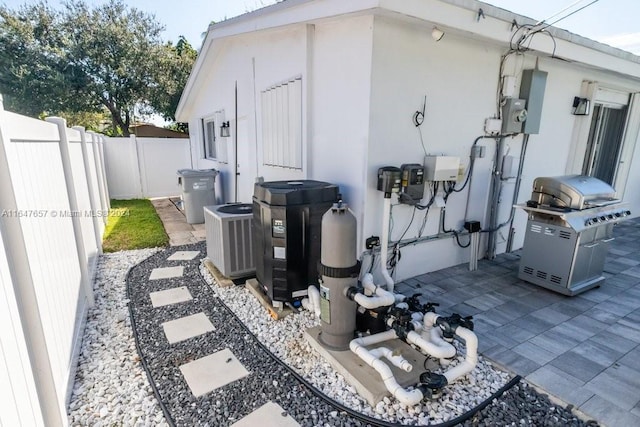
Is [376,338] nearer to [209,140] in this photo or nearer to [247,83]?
[247,83]

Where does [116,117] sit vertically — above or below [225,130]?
above

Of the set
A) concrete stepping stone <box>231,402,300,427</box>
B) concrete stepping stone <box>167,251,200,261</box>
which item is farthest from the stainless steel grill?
concrete stepping stone <box>167,251,200,261</box>

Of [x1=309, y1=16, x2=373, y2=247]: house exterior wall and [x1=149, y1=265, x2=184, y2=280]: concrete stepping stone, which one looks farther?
[x1=149, y1=265, x2=184, y2=280]: concrete stepping stone

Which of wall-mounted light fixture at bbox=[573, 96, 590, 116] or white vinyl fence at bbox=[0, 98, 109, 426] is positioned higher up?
wall-mounted light fixture at bbox=[573, 96, 590, 116]

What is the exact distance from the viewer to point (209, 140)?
336 inches

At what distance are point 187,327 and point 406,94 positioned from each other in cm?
308

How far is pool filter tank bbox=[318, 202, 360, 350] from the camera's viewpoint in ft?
7.35

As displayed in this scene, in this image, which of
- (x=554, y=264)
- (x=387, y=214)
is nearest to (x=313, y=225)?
(x=387, y=214)

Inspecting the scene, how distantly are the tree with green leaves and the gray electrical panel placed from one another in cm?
1409

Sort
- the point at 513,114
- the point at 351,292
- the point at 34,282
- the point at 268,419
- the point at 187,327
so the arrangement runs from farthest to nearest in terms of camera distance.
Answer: the point at 513,114 < the point at 187,327 < the point at 351,292 < the point at 268,419 < the point at 34,282

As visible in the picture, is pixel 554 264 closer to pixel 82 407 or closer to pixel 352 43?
pixel 352 43

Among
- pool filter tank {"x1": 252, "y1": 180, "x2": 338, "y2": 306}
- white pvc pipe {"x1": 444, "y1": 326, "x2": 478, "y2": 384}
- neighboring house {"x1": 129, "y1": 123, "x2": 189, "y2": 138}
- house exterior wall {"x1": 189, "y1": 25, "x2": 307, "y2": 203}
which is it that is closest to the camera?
white pvc pipe {"x1": 444, "y1": 326, "x2": 478, "y2": 384}

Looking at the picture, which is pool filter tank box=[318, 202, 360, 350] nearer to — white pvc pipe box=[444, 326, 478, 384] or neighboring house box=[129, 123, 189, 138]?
white pvc pipe box=[444, 326, 478, 384]

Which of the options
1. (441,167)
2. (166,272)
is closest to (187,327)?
(166,272)
